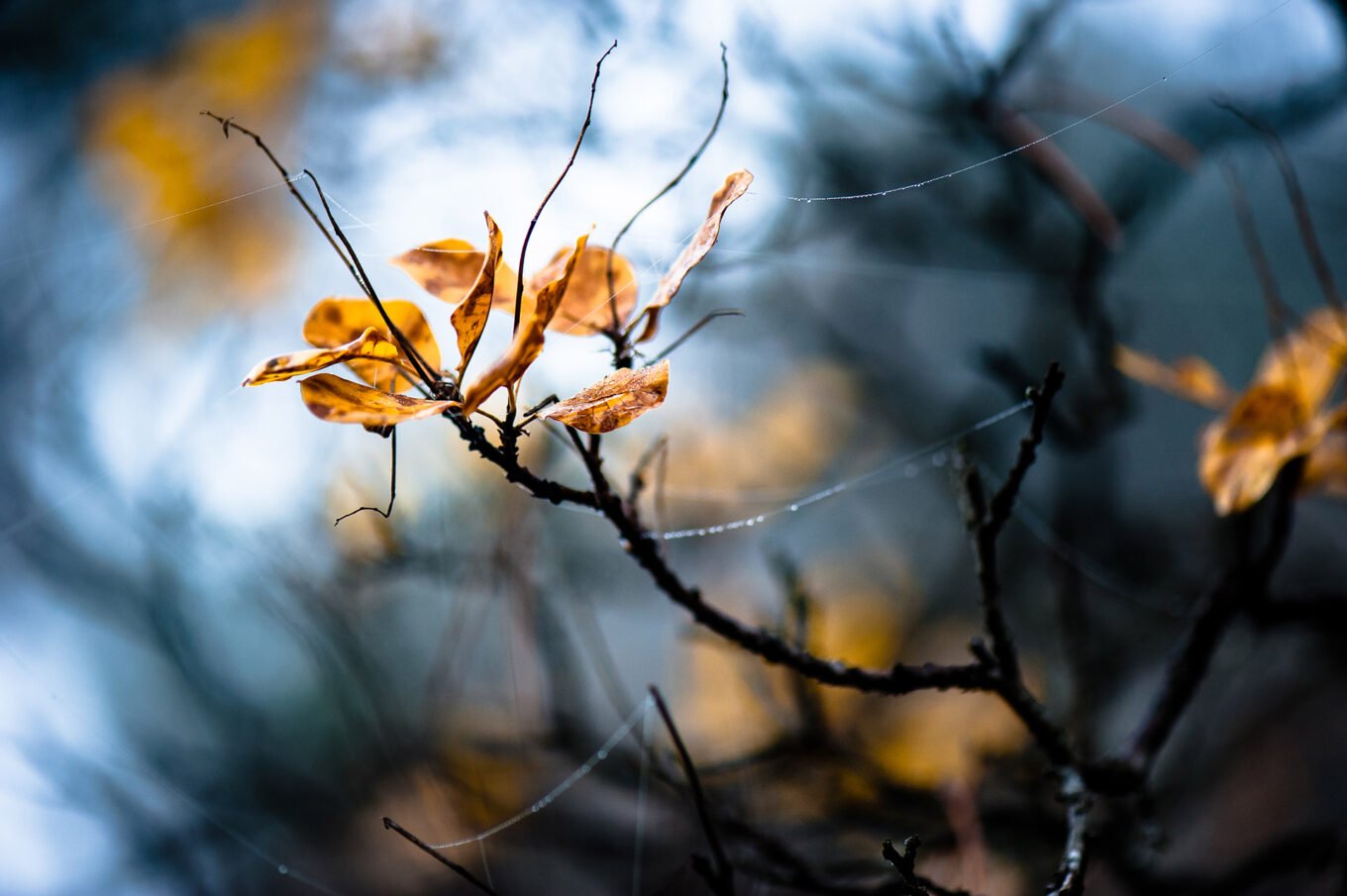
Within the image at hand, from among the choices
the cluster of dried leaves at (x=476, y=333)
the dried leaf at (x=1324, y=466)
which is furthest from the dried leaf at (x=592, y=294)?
the dried leaf at (x=1324, y=466)

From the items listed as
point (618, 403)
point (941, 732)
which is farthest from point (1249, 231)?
point (618, 403)

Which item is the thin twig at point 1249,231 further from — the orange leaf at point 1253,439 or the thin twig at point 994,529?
the thin twig at point 994,529

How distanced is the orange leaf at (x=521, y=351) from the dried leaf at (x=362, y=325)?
37mm

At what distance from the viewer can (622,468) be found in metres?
0.36

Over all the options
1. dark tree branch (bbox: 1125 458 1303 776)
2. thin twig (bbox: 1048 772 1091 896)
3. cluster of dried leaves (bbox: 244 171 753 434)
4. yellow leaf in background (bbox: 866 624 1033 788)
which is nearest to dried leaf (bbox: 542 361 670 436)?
cluster of dried leaves (bbox: 244 171 753 434)

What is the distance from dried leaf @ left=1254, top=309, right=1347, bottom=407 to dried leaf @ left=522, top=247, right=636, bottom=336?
0.67ft

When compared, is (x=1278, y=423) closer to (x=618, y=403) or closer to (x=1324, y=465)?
(x=1324, y=465)

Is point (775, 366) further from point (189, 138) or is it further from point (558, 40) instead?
point (189, 138)

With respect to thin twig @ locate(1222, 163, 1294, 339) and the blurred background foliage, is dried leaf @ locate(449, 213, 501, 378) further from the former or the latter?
thin twig @ locate(1222, 163, 1294, 339)

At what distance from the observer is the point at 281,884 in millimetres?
362

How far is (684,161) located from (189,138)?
0.21 m

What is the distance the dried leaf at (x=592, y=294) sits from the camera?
0.16 meters

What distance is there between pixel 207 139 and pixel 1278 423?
39 cm

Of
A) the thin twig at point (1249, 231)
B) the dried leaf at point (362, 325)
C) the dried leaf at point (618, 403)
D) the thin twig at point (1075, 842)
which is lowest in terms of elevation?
the thin twig at point (1075, 842)
